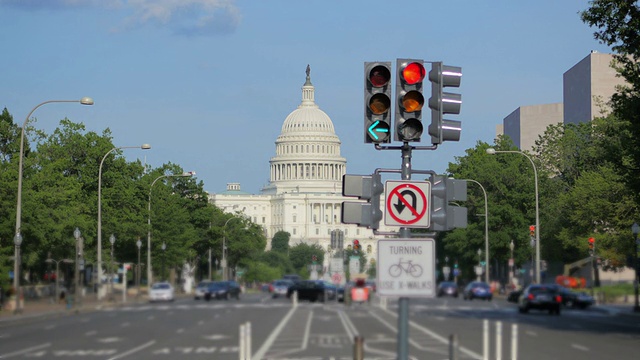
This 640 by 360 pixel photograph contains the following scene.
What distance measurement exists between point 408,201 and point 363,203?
61 cm

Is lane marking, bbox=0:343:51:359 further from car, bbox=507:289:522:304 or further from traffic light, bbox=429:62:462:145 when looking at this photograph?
car, bbox=507:289:522:304

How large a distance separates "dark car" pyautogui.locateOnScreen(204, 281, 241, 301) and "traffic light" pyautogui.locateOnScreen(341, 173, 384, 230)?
77.8m

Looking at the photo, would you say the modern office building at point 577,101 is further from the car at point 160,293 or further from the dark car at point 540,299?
the dark car at point 540,299

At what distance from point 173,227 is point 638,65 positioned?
72.5m

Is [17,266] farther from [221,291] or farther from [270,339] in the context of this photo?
[221,291]

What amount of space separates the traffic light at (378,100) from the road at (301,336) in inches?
353

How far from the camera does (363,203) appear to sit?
51.5ft

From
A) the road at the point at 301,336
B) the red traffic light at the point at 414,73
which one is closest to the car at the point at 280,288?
A: the road at the point at 301,336

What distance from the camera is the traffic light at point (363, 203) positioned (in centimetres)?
1552

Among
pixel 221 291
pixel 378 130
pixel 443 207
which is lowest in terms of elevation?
pixel 221 291

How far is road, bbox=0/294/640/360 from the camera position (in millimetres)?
31375

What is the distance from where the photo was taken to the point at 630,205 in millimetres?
75438

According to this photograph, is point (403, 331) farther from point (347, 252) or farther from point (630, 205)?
point (347, 252)

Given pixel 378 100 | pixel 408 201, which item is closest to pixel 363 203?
pixel 408 201
